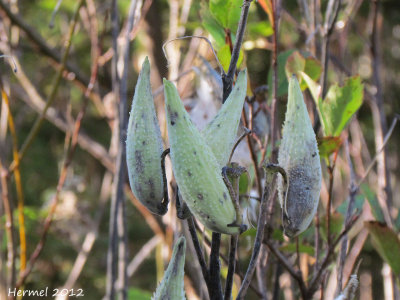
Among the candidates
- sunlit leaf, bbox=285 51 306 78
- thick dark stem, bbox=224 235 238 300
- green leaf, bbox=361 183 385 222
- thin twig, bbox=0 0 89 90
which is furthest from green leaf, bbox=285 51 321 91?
thin twig, bbox=0 0 89 90

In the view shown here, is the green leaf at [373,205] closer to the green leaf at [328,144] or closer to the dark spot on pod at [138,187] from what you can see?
the green leaf at [328,144]

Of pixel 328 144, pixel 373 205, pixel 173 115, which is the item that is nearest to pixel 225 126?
pixel 173 115

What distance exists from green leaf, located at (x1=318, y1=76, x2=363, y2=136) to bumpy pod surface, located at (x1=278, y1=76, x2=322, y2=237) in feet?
0.56

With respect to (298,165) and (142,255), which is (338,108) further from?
(142,255)

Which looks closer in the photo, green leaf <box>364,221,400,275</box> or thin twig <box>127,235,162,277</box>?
green leaf <box>364,221,400,275</box>

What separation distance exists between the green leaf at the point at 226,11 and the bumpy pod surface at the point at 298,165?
0.18 metres

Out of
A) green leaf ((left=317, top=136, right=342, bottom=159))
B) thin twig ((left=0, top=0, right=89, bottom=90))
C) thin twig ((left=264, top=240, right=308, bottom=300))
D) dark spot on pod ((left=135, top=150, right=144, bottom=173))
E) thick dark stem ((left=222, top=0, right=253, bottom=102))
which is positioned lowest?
thin twig ((left=264, top=240, right=308, bottom=300))

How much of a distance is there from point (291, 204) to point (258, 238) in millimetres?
34

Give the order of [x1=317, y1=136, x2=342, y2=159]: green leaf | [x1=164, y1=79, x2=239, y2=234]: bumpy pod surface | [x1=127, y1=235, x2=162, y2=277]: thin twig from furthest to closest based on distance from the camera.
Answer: [x1=127, y1=235, x2=162, y2=277]: thin twig, [x1=317, y1=136, x2=342, y2=159]: green leaf, [x1=164, y1=79, x2=239, y2=234]: bumpy pod surface

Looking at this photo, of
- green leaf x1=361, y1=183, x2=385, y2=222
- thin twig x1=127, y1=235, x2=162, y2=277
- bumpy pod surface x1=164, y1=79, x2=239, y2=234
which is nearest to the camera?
bumpy pod surface x1=164, y1=79, x2=239, y2=234

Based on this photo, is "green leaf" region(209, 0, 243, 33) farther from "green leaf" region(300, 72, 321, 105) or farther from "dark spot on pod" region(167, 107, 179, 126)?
"dark spot on pod" region(167, 107, 179, 126)

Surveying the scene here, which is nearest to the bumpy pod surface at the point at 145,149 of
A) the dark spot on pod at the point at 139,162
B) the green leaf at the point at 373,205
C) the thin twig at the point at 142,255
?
the dark spot on pod at the point at 139,162

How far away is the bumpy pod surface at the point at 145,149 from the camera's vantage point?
376 millimetres

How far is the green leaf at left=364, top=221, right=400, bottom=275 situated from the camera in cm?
57
